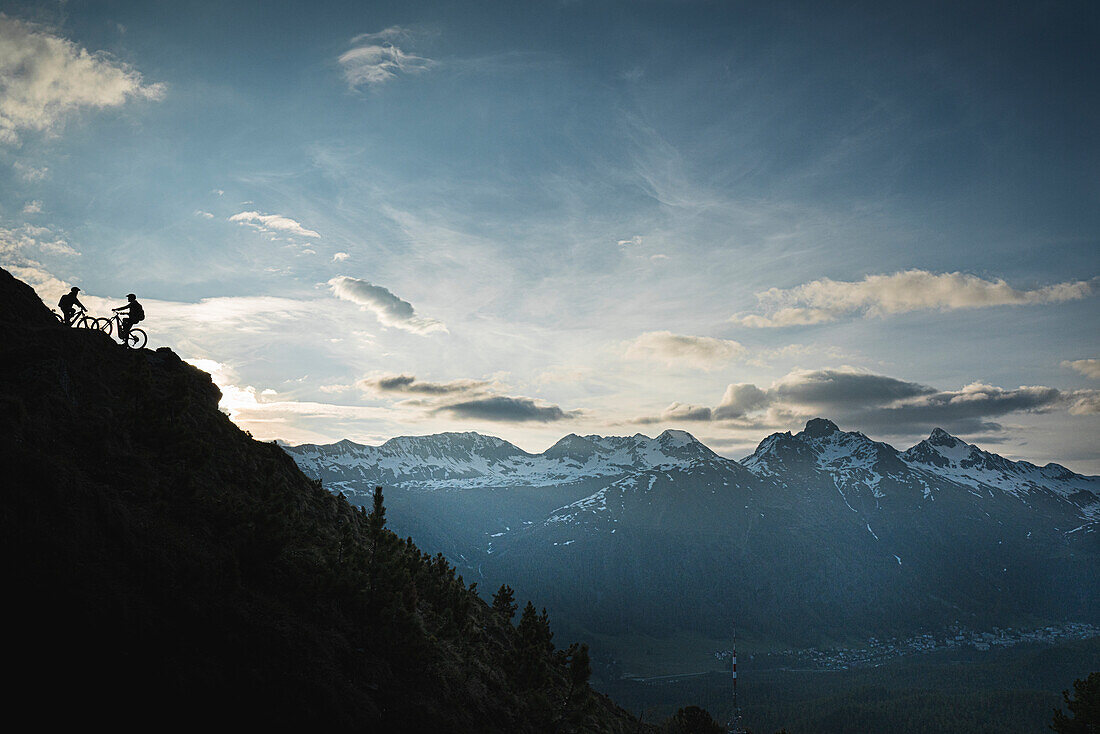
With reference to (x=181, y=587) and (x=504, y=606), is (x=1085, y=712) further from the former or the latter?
(x=181, y=587)

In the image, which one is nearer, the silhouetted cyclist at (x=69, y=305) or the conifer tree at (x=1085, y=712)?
the silhouetted cyclist at (x=69, y=305)

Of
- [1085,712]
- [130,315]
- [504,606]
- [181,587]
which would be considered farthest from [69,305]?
[1085,712]

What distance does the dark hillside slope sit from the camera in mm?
21375

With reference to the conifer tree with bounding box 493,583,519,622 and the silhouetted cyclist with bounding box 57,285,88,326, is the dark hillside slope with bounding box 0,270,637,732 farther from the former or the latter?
the conifer tree with bounding box 493,583,519,622

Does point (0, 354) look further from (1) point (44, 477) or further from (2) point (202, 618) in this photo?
(2) point (202, 618)

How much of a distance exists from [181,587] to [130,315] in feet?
94.2

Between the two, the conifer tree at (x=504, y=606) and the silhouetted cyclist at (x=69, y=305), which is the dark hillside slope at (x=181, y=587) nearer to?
the silhouetted cyclist at (x=69, y=305)

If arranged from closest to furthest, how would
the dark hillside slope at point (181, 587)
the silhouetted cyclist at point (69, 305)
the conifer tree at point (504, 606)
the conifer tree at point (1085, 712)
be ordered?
the dark hillside slope at point (181, 587), the silhouetted cyclist at point (69, 305), the conifer tree at point (1085, 712), the conifer tree at point (504, 606)

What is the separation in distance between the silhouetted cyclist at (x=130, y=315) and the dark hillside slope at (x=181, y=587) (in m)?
1.46

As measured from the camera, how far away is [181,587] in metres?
26.4

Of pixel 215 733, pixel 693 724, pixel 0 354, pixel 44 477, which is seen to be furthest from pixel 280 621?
pixel 693 724

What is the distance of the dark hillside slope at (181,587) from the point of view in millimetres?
21375

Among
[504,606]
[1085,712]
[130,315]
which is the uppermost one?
[130,315]

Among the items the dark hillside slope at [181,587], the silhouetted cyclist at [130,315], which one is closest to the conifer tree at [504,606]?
the dark hillside slope at [181,587]
